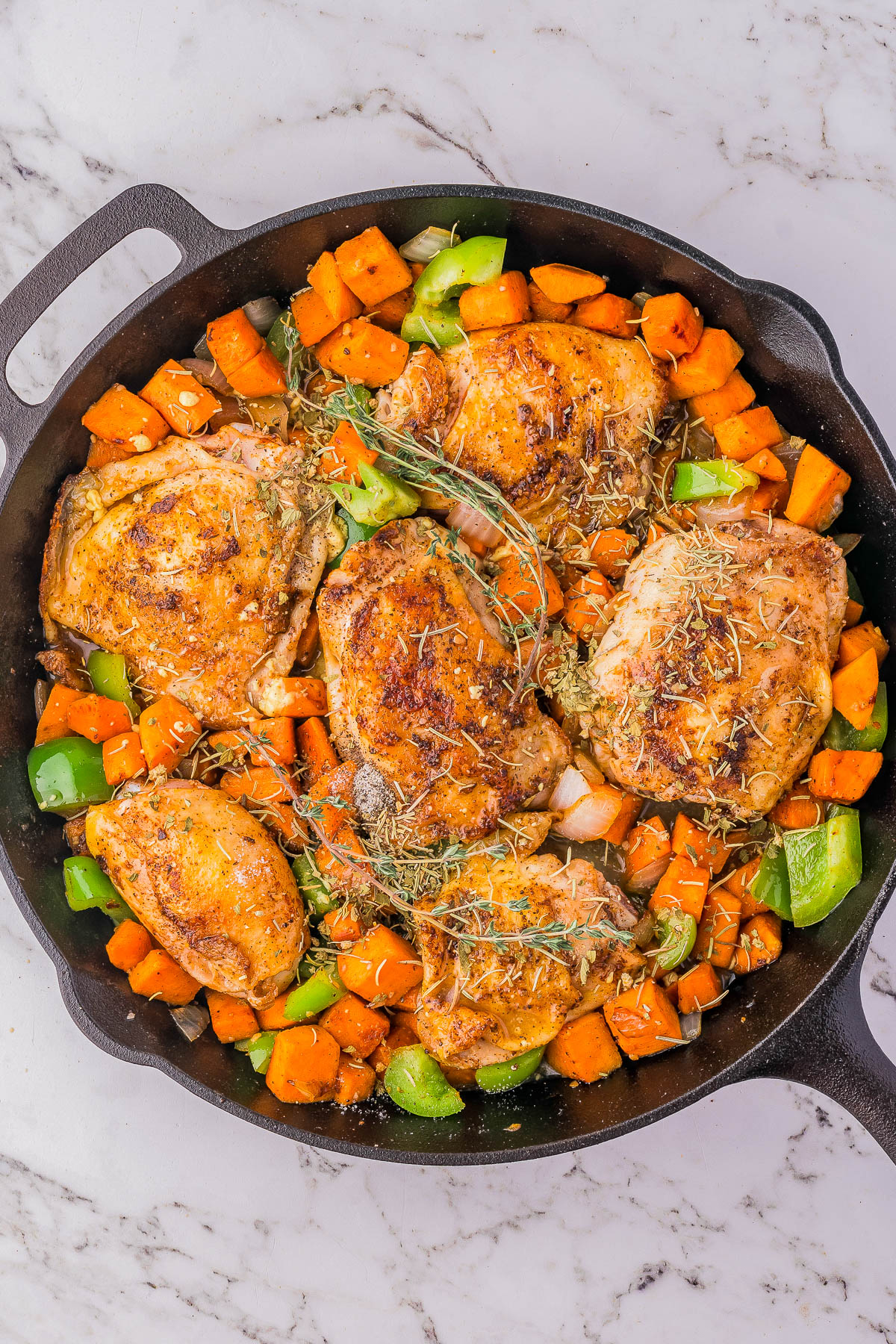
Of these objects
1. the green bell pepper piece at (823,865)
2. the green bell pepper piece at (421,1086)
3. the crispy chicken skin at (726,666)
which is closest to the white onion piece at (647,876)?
the crispy chicken skin at (726,666)

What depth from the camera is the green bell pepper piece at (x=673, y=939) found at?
10.1 ft

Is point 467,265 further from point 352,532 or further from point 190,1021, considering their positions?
point 190,1021

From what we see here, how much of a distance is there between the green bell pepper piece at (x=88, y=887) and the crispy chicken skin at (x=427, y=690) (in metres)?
0.95

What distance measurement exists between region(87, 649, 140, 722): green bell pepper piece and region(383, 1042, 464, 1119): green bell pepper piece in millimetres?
1468

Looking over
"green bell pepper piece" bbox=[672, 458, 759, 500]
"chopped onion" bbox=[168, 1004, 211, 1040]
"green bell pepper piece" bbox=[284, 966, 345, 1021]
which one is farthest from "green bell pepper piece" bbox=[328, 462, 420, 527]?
"chopped onion" bbox=[168, 1004, 211, 1040]

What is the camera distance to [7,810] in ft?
10.3

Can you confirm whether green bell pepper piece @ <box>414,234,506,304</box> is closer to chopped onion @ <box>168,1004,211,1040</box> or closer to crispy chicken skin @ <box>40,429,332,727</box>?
crispy chicken skin @ <box>40,429,332,727</box>

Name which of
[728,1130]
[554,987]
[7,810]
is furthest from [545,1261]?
[7,810]

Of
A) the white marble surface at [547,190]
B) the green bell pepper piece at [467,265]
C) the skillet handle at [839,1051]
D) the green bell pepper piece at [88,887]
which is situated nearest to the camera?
the skillet handle at [839,1051]

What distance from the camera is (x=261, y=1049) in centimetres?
320

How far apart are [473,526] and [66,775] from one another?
1605mm

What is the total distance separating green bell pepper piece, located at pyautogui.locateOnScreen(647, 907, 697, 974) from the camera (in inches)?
121

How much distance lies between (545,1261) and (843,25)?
15.6 feet

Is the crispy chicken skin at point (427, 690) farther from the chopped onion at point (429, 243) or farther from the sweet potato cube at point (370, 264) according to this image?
the chopped onion at point (429, 243)
